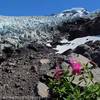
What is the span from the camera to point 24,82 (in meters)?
8.20

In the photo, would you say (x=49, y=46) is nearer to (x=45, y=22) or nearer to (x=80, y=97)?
(x=45, y=22)

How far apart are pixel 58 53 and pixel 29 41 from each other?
1707 millimetres

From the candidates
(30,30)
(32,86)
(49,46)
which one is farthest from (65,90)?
(30,30)

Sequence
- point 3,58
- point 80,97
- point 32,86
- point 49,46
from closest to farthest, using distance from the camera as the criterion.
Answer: point 80,97
point 32,86
point 3,58
point 49,46

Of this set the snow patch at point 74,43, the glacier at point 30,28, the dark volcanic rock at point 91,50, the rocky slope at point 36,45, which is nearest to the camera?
the rocky slope at point 36,45

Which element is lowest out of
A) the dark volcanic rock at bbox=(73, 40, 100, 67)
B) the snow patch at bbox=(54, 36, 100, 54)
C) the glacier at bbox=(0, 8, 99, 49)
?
the dark volcanic rock at bbox=(73, 40, 100, 67)

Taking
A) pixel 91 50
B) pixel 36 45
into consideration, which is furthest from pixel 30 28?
pixel 91 50

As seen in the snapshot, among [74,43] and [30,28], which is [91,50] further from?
[30,28]

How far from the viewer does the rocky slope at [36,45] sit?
327 inches

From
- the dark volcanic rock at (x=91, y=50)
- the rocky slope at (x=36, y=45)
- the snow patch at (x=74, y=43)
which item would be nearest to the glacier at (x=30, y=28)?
the rocky slope at (x=36, y=45)

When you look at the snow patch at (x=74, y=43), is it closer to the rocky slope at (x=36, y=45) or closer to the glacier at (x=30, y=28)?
the rocky slope at (x=36, y=45)

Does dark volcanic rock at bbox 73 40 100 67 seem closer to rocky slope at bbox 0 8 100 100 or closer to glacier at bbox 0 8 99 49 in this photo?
rocky slope at bbox 0 8 100 100

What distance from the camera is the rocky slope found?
8.30 metres

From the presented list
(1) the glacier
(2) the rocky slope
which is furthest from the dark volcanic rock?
(1) the glacier
